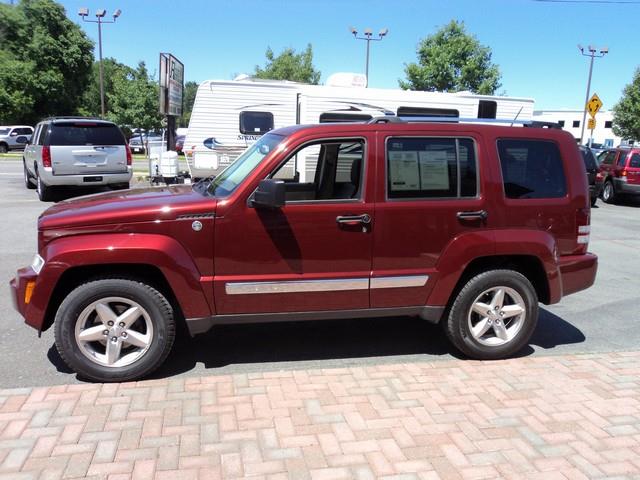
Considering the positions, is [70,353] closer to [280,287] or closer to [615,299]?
[280,287]

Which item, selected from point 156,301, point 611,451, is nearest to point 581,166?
point 611,451

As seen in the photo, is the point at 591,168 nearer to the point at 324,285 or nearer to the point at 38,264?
the point at 324,285

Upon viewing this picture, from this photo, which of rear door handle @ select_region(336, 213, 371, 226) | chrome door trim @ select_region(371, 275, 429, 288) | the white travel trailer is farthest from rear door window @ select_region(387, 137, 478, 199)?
the white travel trailer

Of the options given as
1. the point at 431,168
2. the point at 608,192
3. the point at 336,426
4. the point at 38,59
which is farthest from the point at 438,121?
the point at 38,59

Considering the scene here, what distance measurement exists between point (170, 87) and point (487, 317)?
12.0 metres

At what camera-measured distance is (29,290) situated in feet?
12.2

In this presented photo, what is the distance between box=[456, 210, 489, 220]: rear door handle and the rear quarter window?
26 cm

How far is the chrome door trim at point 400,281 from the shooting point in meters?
4.11

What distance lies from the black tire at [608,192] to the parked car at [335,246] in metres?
14.0

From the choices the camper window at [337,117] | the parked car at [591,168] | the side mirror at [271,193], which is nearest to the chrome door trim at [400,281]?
the side mirror at [271,193]

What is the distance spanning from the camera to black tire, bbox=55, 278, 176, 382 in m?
3.71

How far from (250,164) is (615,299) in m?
4.68

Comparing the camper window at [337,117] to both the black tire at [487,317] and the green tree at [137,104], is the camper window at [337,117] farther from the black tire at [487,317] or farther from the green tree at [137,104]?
the green tree at [137,104]

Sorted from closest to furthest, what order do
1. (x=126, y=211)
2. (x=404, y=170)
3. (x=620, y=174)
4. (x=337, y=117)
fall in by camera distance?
1. (x=126, y=211)
2. (x=404, y=170)
3. (x=337, y=117)
4. (x=620, y=174)
